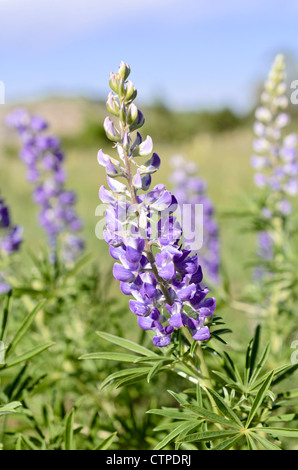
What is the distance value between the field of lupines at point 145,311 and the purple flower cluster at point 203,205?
1cm

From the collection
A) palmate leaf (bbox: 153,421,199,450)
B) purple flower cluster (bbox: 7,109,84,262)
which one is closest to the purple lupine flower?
purple flower cluster (bbox: 7,109,84,262)

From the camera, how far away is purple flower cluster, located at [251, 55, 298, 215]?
268 cm

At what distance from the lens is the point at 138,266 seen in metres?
1.06

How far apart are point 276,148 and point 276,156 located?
5cm

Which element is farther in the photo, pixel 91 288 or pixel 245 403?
pixel 91 288

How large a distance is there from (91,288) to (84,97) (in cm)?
4612

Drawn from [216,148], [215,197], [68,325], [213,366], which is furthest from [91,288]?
[216,148]

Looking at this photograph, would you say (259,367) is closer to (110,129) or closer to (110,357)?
(110,357)

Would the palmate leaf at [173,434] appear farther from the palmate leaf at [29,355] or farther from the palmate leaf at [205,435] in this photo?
the palmate leaf at [29,355]

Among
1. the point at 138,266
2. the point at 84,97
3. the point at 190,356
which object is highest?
the point at 84,97

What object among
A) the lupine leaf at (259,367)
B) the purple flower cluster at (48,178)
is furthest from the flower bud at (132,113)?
the purple flower cluster at (48,178)

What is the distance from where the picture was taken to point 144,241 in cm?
104
